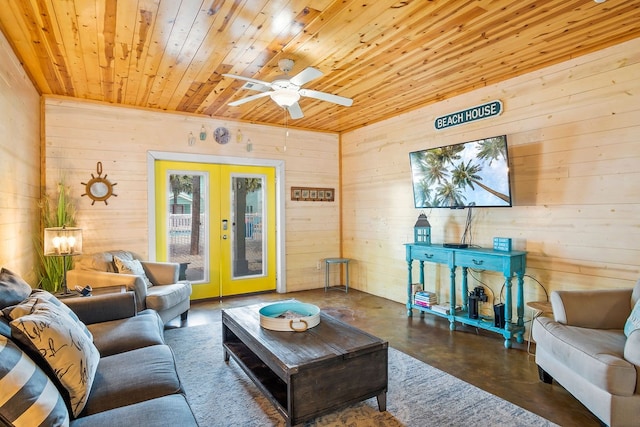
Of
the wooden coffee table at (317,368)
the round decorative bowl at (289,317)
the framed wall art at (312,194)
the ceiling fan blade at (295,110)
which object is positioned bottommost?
the wooden coffee table at (317,368)

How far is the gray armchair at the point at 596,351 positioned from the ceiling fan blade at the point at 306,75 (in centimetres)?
235

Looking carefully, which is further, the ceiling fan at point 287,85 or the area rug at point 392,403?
the ceiling fan at point 287,85

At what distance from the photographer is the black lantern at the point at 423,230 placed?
4246mm

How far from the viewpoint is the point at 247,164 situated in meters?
5.27

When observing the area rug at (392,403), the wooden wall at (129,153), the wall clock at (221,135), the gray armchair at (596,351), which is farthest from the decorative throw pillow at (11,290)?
the wall clock at (221,135)

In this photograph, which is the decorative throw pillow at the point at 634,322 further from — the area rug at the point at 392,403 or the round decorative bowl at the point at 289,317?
the round decorative bowl at the point at 289,317

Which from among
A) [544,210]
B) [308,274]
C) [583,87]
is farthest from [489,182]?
[308,274]

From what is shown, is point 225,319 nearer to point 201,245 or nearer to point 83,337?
point 83,337

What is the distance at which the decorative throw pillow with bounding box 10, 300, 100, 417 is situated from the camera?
4.81 ft

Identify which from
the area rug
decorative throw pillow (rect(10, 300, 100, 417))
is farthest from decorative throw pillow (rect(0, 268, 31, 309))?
the area rug

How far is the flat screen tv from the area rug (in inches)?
69.1

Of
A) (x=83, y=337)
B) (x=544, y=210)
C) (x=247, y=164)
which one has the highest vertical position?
(x=247, y=164)

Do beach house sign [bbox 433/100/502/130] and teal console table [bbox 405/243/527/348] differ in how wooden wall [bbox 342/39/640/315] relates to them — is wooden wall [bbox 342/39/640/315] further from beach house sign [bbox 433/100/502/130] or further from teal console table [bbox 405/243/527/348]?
teal console table [bbox 405/243/527/348]

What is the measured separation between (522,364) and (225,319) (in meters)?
2.45
